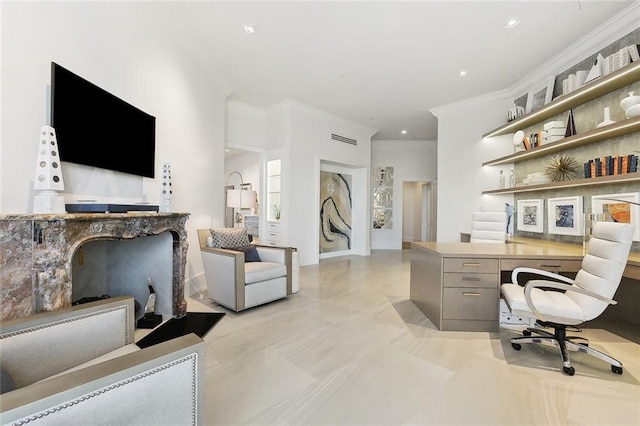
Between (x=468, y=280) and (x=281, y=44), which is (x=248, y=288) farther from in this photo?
(x=281, y=44)

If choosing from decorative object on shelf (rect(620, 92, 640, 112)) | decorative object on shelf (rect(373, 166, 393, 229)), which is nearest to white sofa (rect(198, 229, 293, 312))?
decorative object on shelf (rect(620, 92, 640, 112))

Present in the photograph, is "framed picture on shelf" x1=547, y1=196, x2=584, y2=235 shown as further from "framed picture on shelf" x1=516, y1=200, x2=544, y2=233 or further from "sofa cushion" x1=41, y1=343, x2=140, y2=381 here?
→ "sofa cushion" x1=41, y1=343, x2=140, y2=381

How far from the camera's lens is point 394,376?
5.98ft

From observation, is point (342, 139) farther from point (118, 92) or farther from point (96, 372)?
point (96, 372)

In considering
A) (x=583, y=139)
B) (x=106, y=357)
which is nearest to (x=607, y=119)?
(x=583, y=139)

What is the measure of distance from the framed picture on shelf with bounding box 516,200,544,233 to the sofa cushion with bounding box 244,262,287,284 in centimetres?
359

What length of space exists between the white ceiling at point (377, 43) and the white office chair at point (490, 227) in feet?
6.96

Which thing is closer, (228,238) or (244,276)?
(244,276)

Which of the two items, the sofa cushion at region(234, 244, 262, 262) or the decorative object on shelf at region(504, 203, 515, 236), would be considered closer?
the sofa cushion at region(234, 244, 262, 262)

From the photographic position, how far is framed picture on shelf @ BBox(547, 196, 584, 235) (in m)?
3.24

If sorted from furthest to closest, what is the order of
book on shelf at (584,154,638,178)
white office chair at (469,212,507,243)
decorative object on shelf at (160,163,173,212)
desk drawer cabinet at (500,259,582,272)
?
white office chair at (469,212,507,243)
decorative object on shelf at (160,163,173,212)
book on shelf at (584,154,638,178)
desk drawer cabinet at (500,259,582,272)

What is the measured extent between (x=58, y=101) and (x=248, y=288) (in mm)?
2149

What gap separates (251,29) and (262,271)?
272cm

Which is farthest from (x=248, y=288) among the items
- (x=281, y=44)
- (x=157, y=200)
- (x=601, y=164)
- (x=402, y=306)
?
(x=601, y=164)
